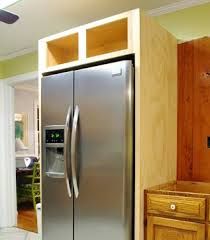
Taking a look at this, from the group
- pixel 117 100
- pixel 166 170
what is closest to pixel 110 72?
pixel 117 100

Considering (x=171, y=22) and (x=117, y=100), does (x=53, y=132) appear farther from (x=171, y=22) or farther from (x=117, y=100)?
(x=171, y=22)

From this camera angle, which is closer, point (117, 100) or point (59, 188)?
point (117, 100)

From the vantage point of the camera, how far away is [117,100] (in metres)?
1.96

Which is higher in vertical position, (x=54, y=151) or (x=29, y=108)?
(x=29, y=108)

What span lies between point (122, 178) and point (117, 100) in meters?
0.52

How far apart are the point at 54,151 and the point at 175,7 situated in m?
1.61

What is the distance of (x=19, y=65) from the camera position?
13.4 ft

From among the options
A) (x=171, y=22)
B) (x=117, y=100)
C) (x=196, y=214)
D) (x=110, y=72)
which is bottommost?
(x=196, y=214)

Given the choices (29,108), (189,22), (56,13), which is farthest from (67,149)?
(29,108)

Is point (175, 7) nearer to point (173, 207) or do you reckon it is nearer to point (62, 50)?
point (62, 50)

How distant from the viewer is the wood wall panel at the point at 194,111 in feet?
7.63

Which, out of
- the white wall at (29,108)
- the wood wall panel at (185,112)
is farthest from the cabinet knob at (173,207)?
the white wall at (29,108)

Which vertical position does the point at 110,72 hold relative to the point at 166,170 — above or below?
A: above

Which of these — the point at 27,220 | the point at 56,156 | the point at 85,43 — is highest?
the point at 85,43
